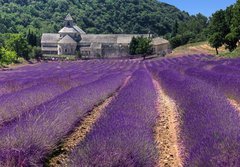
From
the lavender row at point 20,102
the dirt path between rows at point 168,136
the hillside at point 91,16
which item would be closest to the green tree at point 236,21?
the dirt path between rows at point 168,136

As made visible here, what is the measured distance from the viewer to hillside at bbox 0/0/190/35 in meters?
138

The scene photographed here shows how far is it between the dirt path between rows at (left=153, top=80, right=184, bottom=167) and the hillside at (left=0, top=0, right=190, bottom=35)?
391 ft

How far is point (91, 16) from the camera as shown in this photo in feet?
484

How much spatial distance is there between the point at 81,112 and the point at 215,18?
132 feet

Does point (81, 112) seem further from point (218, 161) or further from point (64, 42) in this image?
point (64, 42)

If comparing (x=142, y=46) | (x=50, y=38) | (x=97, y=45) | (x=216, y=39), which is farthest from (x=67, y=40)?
(x=216, y=39)

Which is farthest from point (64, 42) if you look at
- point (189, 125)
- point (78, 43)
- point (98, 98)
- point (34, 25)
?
point (189, 125)

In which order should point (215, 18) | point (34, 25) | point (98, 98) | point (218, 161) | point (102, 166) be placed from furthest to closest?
point (34, 25) < point (215, 18) < point (98, 98) < point (102, 166) < point (218, 161)

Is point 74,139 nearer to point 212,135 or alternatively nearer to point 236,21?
point 212,135

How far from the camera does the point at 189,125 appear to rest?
19.4 feet

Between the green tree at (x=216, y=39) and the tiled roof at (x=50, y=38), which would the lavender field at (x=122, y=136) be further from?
the tiled roof at (x=50, y=38)

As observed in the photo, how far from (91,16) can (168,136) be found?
143 m

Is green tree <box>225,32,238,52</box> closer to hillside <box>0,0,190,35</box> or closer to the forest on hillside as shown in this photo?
the forest on hillside

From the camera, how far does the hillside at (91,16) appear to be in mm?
137750
